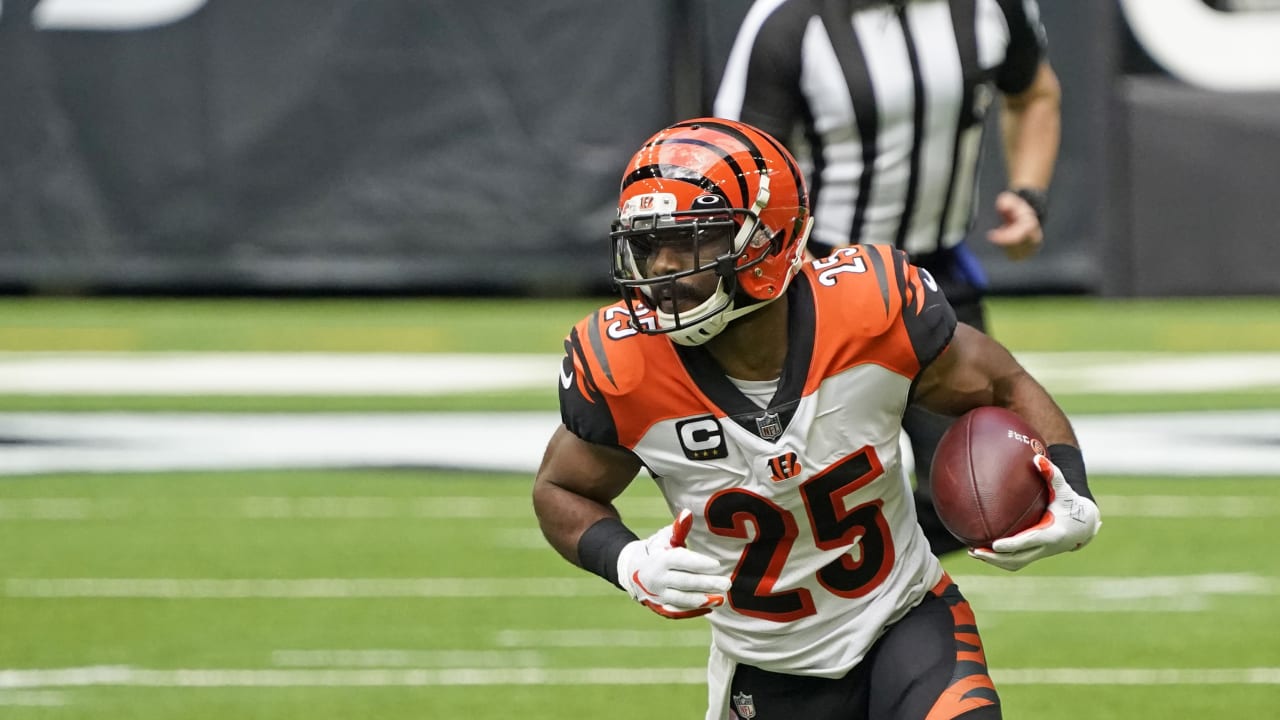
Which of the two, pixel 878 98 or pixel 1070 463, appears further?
pixel 878 98

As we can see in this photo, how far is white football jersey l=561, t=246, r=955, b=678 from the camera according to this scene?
111 inches

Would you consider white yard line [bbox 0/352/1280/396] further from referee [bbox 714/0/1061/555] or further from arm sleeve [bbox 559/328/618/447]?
arm sleeve [bbox 559/328/618/447]

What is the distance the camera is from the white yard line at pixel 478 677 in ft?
14.0

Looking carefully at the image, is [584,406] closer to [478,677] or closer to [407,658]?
[478,677]

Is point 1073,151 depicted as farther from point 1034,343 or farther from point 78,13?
point 78,13

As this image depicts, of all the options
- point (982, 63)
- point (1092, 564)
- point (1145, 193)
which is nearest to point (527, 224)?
point (1145, 193)

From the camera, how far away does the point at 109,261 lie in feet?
35.8

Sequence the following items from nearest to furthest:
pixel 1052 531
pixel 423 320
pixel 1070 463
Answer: pixel 1052 531 < pixel 1070 463 < pixel 423 320

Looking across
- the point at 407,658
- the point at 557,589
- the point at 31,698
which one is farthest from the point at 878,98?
the point at 31,698

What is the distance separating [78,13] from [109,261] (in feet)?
4.45

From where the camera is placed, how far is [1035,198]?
3.84 metres

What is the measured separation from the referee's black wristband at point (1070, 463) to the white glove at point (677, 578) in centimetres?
57

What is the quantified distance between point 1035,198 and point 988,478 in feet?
4.09

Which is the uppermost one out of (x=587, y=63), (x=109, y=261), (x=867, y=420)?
(x=867, y=420)
